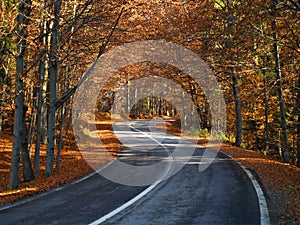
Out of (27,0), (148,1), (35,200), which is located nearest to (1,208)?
(35,200)

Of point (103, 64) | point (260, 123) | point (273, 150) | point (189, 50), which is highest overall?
point (189, 50)

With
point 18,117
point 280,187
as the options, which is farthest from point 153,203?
point 18,117

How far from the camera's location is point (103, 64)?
19.9 meters

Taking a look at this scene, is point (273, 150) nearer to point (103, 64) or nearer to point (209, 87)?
point (209, 87)

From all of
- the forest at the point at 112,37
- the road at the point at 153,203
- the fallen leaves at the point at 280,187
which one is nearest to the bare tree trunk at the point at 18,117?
the forest at the point at 112,37

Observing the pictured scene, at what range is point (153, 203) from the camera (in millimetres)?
7926

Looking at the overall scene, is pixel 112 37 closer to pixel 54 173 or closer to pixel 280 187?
pixel 54 173

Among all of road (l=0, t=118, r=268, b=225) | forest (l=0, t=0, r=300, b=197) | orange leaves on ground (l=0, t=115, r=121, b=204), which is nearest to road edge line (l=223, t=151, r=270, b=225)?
road (l=0, t=118, r=268, b=225)

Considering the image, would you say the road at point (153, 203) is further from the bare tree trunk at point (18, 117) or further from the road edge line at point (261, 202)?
the bare tree trunk at point (18, 117)

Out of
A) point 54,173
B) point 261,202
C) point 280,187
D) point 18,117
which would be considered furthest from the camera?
point 54,173

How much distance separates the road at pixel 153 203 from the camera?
6.59m

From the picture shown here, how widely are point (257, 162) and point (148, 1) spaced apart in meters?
8.41

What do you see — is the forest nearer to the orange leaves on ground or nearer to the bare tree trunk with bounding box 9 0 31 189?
the bare tree trunk with bounding box 9 0 31 189

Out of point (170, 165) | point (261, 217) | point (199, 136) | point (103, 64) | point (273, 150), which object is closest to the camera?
point (261, 217)
